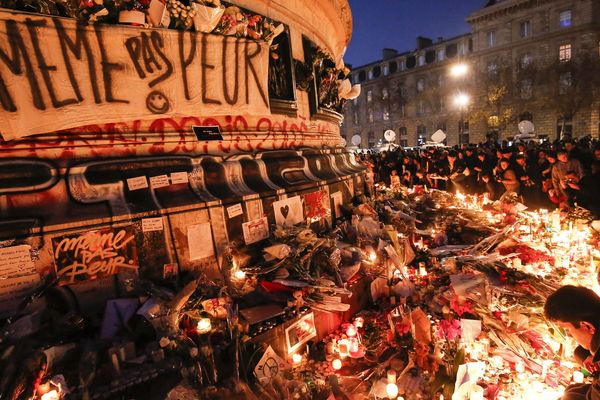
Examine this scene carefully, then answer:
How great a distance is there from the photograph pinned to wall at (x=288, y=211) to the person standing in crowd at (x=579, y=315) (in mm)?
3591

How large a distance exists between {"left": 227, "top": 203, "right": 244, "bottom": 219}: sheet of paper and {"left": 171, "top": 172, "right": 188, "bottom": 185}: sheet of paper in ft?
2.29

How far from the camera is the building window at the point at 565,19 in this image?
1545 inches

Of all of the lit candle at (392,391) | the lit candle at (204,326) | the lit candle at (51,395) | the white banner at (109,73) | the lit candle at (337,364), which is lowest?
the lit candle at (337,364)

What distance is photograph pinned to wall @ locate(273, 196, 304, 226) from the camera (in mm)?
5336

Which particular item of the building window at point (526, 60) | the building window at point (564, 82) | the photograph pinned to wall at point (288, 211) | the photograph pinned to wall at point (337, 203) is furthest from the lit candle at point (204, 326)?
the building window at point (526, 60)

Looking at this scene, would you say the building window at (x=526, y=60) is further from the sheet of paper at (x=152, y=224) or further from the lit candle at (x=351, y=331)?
the sheet of paper at (x=152, y=224)

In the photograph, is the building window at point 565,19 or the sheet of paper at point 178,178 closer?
the sheet of paper at point 178,178

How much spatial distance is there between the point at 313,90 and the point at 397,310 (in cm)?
511

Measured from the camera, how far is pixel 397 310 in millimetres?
Answer: 4039

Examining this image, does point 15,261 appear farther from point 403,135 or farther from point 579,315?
point 403,135

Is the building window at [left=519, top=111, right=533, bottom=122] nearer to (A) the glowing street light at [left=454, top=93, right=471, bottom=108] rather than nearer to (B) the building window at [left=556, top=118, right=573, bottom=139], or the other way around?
(B) the building window at [left=556, top=118, right=573, bottom=139]

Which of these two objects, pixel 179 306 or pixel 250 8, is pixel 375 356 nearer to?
pixel 179 306

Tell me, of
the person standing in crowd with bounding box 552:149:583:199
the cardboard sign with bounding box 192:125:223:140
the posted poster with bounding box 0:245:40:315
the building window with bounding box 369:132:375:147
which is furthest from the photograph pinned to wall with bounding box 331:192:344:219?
the building window with bounding box 369:132:375:147

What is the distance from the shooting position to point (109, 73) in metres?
4.04
